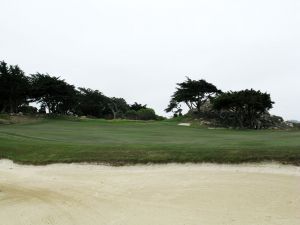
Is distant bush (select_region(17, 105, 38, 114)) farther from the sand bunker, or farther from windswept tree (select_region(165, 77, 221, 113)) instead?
the sand bunker

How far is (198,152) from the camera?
18625mm

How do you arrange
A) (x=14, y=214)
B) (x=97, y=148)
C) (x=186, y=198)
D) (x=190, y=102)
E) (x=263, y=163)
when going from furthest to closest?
1. (x=190, y=102)
2. (x=97, y=148)
3. (x=263, y=163)
4. (x=186, y=198)
5. (x=14, y=214)

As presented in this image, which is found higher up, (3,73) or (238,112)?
(3,73)

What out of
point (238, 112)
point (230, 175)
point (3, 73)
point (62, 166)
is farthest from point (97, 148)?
point (3, 73)

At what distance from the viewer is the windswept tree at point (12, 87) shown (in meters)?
66.1

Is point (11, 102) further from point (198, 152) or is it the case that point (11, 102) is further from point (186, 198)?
A: point (186, 198)

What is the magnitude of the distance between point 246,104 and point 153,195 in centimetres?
4329

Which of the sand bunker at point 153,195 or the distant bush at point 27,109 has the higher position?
the distant bush at point 27,109

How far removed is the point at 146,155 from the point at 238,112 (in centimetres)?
A: 4058

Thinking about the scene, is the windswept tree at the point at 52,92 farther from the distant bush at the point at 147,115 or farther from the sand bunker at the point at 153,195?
the sand bunker at the point at 153,195

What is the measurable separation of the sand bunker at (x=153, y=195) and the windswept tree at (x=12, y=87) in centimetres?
5043

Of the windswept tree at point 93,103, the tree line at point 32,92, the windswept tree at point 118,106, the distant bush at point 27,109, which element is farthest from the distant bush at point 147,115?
the distant bush at point 27,109

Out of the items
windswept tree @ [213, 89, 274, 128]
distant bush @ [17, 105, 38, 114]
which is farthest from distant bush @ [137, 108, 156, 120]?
windswept tree @ [213, 89, 274, 128]

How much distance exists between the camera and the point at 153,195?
1356cm
